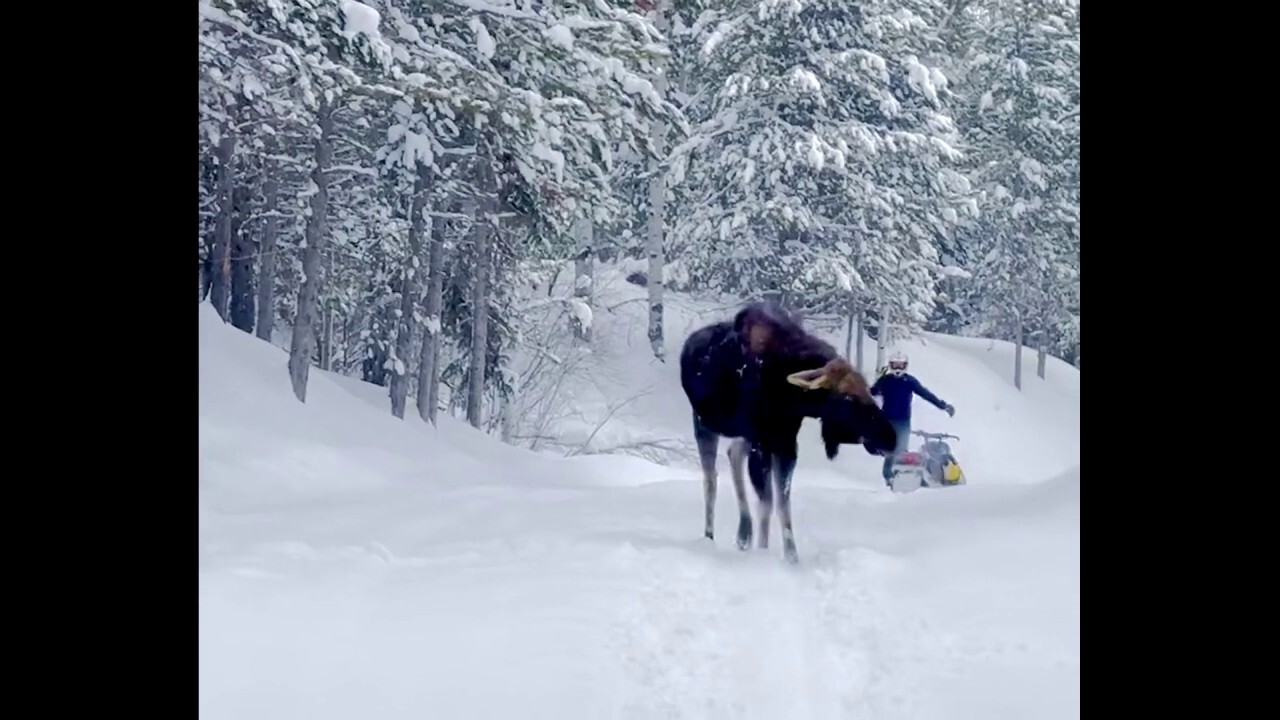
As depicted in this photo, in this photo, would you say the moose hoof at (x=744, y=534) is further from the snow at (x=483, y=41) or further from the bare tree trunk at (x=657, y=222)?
the snow at (x=483, y=41)

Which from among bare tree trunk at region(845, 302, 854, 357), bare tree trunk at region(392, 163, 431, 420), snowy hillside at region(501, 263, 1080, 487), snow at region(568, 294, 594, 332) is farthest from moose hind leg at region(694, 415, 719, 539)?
bare tree trunk at region(392, 163, 431, 420)

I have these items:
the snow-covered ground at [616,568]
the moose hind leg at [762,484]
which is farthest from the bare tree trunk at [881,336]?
the moose hind leg at [762,484]

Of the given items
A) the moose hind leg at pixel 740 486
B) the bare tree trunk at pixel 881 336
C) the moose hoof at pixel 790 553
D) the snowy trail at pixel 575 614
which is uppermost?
the bare tree trunk at pixel 881 336

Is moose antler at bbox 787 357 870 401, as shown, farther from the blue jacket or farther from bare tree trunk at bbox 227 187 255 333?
bare tree trunk at bbox 227 187 255 333

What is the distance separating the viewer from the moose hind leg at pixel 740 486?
18.5 ft

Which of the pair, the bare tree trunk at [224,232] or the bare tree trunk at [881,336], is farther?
the bare tree trunk at [224,232]

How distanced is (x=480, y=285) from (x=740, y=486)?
2.38m

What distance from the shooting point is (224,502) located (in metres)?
5.72

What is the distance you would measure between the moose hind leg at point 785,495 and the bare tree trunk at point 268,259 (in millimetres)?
3845

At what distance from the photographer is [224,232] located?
7711 millimetres

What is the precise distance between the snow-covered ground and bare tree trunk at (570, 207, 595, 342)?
0.13 m

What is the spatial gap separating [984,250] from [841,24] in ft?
4.92

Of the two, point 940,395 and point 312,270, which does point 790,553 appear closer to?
point 940,395
